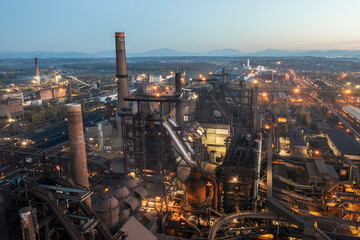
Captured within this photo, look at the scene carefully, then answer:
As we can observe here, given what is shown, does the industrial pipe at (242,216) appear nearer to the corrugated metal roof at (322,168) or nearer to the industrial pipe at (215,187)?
the industrial pipe at (215,187)

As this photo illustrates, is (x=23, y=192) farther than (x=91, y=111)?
No

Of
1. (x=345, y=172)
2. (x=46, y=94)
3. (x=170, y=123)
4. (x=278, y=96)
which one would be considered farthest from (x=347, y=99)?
(x=46, y=94)


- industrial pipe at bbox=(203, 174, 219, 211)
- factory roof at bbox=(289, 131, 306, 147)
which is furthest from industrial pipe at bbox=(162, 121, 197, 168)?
factory roof at bbox=(289, 131, 306, 147)

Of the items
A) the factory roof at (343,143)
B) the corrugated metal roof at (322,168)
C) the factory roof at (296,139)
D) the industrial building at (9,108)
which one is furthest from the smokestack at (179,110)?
the industrial building at (9,108)

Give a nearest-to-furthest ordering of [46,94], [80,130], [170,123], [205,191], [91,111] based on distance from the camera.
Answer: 1. [80,130]
2. [205,191]
3. [170,123]
4. [91,111]
5. [46,94]

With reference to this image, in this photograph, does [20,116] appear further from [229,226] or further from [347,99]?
[347,99]

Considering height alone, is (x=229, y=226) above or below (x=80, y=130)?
below

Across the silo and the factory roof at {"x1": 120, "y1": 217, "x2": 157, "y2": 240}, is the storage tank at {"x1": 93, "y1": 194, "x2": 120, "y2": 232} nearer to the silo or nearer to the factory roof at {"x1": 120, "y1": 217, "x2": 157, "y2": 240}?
the silo
